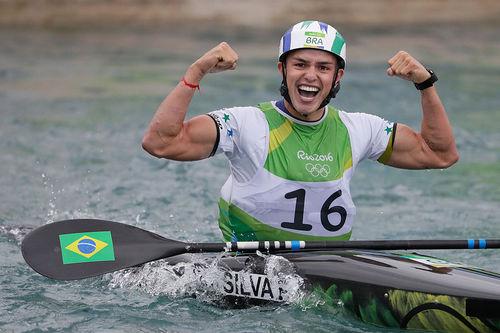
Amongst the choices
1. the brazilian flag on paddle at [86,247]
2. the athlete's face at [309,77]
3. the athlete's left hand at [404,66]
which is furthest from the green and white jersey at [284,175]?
the brazilian flag on paddle at [86,247]

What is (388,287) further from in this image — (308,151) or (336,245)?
(308,151)

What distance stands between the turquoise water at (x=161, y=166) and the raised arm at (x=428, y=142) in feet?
3.59

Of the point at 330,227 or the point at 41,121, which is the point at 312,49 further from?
the point at 41,121

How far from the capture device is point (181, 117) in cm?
523

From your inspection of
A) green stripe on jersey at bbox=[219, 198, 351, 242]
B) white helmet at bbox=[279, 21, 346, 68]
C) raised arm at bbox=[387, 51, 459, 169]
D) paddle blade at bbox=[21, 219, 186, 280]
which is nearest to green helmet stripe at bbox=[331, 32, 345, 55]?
white helmet at bbox=[279, 21, 346, 68]

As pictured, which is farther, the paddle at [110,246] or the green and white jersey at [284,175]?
the green and white jersey at [284,175]

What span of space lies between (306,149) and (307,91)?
32cm

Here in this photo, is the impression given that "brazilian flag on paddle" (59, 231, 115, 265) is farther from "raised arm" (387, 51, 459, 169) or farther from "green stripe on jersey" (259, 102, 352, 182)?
"raised arm" (387, 51, 459, 169)

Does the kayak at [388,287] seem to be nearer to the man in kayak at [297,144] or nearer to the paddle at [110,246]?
the paddle at [110,246]

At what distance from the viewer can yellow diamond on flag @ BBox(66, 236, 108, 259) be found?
538 cm

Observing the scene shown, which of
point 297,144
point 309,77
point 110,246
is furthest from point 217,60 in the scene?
point 110,246

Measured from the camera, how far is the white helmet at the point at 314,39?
546 centimetres

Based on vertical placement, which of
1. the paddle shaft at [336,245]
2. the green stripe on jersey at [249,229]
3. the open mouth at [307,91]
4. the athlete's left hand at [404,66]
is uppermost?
the athlete's left hand at [404,66]

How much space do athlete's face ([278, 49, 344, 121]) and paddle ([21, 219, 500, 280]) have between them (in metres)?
0.76
